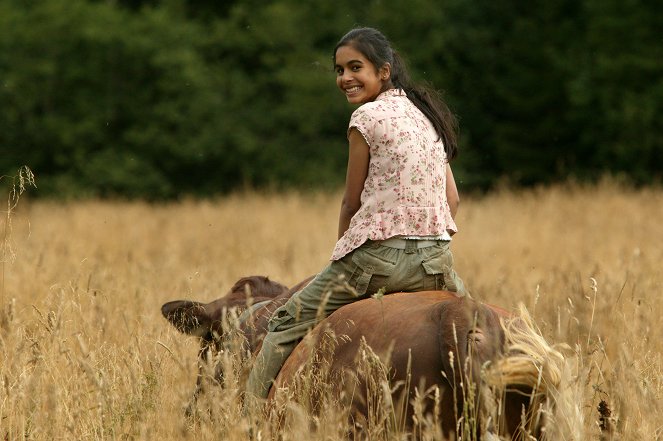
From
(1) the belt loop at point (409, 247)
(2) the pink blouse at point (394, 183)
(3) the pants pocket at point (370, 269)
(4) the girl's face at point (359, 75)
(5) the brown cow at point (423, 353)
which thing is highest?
(4) the girl's face at point (359, 75)

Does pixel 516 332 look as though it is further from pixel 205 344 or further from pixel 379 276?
pixel 205 344

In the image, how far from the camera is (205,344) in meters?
5.05

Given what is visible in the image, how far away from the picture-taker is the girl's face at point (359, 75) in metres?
4.17

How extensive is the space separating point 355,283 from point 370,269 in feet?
0.29

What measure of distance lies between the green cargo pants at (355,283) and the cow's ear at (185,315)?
764 mm

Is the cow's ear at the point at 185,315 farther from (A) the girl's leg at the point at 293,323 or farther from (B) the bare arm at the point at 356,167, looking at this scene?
(B) the bare arm at the point at 356,167

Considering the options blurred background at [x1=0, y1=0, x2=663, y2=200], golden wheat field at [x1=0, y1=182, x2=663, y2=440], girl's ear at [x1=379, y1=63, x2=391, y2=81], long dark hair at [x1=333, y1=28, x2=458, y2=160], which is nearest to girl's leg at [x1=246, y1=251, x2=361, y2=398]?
golden wheat field at [x1=0, y1=182, x2=663, y2=440]

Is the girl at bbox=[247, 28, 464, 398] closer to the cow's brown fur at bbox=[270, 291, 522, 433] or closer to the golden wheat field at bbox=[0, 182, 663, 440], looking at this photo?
the cow's brown fur at bbox=[270, 291, 522, 433]

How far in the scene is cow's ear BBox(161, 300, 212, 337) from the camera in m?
4.79

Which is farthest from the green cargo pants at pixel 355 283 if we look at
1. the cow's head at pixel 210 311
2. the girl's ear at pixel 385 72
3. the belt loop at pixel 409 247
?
→ the girl's ear at pixel 385 72

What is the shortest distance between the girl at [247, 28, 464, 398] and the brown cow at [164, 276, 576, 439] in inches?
12.6

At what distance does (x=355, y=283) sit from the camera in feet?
12.9

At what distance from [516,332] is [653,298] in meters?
2.84

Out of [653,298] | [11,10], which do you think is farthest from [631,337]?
[11,10]
